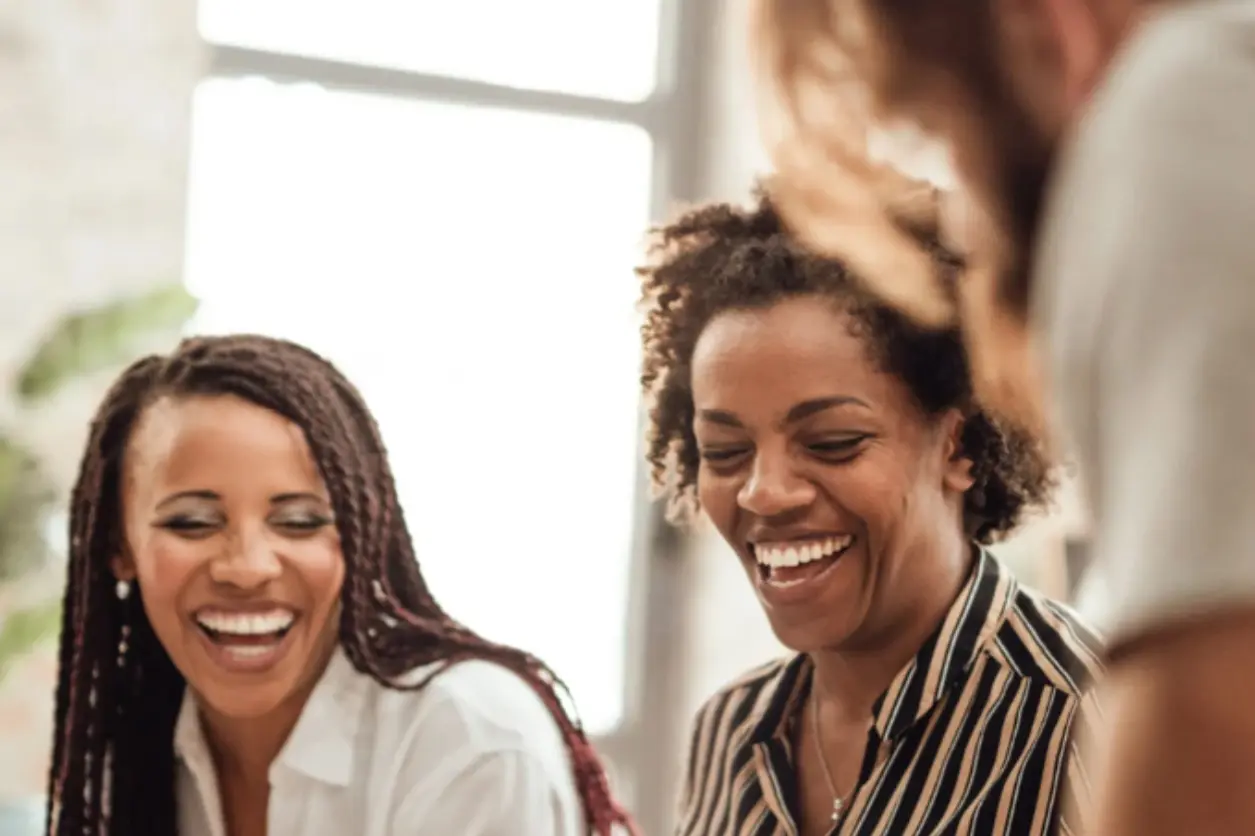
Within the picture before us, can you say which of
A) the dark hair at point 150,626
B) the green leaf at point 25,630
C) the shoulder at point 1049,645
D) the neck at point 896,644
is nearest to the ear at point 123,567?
the dark hair at point 150,626

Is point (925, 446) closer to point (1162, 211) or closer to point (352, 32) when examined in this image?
point (1162, 211)

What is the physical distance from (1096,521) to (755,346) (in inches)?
23.3

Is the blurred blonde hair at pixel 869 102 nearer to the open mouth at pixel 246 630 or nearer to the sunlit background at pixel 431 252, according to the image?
the open mouth at pixel 246 630

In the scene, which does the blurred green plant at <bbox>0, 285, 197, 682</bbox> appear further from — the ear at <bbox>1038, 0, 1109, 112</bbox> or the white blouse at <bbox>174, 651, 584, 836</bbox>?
the ear at <bbox>1038, 0, 1109, 112</bbox>

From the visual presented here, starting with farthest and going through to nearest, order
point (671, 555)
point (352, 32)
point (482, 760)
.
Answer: point (352, 32), point (671, 555), point (482, 760)

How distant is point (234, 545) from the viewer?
Result: 3.68 ft

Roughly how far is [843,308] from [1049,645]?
9.3 inches

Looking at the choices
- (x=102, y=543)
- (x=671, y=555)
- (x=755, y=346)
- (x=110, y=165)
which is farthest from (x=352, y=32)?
(x=755, y=346)

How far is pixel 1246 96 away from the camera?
0.37m

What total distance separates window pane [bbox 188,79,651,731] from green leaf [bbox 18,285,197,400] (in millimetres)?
42

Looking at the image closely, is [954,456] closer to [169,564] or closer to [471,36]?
[169,564]

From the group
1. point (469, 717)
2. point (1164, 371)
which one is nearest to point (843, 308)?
point (469, 717)

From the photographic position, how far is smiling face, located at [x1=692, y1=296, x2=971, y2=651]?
0.98 m

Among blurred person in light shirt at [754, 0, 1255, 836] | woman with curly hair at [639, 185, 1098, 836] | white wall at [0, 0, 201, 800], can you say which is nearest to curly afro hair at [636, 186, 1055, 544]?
woman with curly hair at [639, 185, 1098, 836]
